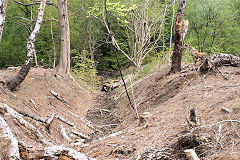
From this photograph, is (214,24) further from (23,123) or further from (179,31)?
(23,123)

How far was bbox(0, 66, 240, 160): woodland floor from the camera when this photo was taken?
3.27m

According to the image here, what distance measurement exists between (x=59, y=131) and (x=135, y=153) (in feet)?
9.16

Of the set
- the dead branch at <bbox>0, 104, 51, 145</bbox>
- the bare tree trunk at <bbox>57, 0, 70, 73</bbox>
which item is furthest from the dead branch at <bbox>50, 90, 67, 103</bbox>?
the bare tree trunk at <bbox>57, 0, 70, 73</bbox>

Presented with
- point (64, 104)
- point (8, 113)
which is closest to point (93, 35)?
point (64, 104)

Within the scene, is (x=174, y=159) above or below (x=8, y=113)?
below

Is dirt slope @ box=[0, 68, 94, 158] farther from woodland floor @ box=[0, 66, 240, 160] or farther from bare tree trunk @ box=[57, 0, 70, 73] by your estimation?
bare tree trunk @ box=[57, 0, 70, 73]

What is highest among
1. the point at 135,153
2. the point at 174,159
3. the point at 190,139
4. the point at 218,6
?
the point at 218,6

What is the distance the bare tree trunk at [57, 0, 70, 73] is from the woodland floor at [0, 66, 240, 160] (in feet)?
8.80

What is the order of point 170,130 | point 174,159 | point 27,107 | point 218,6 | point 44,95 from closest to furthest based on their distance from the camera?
point 174,159
point 170,130
point 27,107
point 44,95
point 218,6

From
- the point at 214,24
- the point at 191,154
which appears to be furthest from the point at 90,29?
the point at 191,154

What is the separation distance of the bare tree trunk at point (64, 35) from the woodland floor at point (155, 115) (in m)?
2.68

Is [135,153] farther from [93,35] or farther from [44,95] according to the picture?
[93,35]

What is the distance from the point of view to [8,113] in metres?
4.61

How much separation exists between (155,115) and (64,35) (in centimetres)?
860
